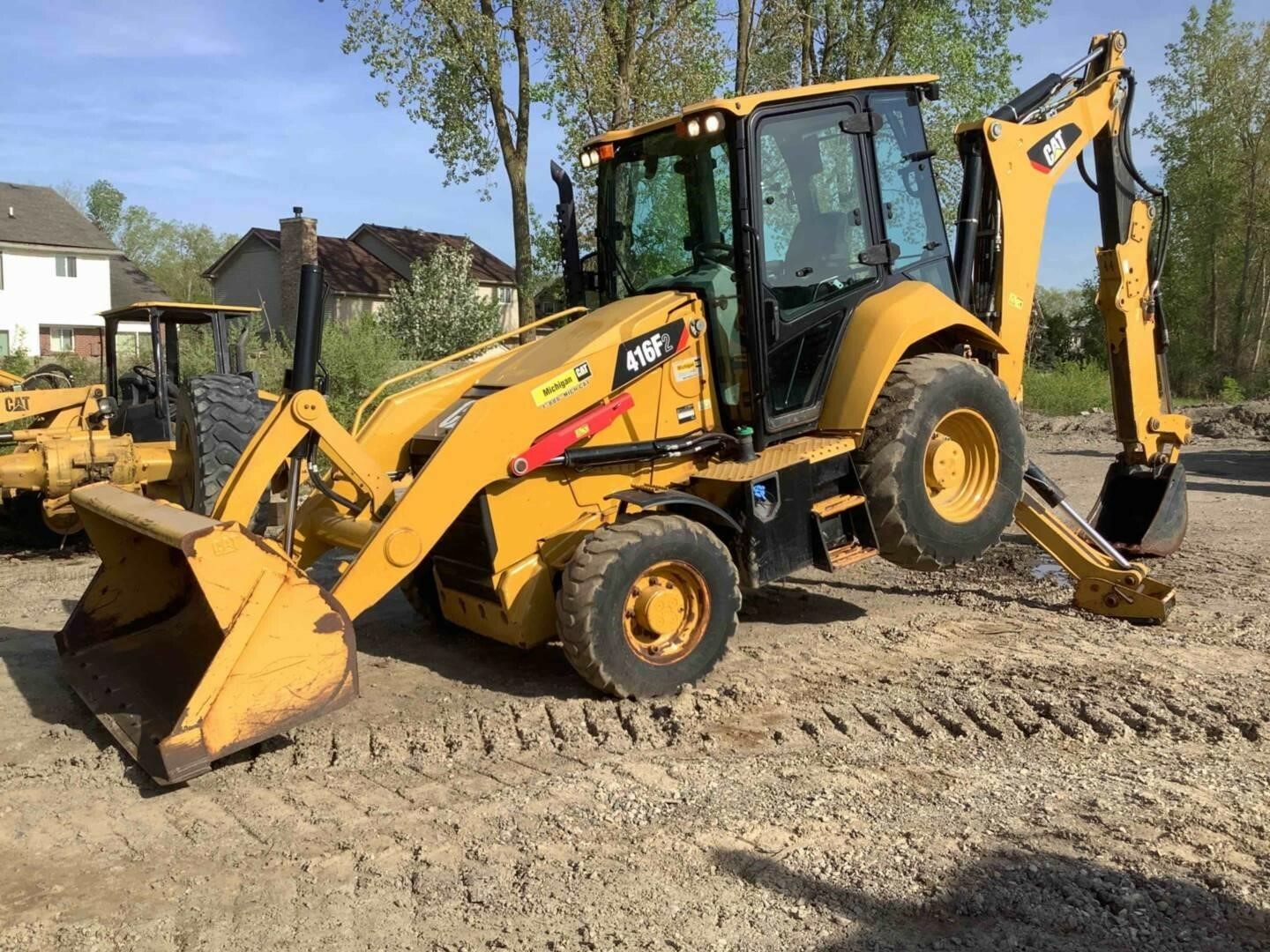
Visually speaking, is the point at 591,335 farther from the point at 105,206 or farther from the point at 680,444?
the point at 105,206

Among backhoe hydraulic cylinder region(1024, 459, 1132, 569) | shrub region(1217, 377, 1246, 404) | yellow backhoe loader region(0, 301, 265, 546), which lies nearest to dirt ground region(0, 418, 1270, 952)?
backhoe hydraulic cylinder region(1024, 459, 1132, 569)

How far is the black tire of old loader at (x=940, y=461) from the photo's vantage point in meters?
5.26

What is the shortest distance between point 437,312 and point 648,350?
74.5ft

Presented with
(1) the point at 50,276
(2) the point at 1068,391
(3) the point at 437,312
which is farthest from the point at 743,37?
(1) the point at 50,276

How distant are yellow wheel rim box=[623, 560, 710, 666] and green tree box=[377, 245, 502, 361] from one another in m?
22.5

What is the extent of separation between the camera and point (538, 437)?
4.95m

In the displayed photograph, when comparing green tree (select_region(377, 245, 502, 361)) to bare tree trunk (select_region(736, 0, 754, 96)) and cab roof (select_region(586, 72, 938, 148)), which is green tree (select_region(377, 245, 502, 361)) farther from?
cab roof (select_region(586, 72, 938, 148))

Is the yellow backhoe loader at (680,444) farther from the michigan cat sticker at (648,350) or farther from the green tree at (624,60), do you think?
the green tree at (624,60)

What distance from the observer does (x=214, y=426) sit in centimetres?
770

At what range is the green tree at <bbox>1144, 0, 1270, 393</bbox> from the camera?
3431 cm

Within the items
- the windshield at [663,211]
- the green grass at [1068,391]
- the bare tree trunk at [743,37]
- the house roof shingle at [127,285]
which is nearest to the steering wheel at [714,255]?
the windshield at [663,211]

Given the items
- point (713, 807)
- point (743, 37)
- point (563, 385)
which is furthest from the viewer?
point (743, 37)

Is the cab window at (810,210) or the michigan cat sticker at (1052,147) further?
the michigan cat sticker at (1052,147)

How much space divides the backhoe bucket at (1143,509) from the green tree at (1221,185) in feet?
93.2
